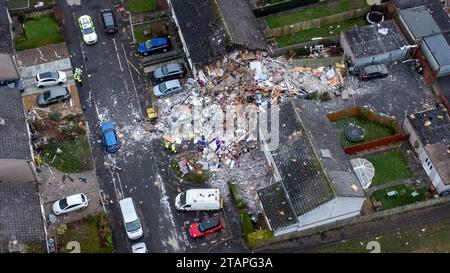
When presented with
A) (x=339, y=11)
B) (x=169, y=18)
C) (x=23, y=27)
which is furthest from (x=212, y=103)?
(x=23, y=27)

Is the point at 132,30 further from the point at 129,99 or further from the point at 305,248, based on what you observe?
the point at 305,248

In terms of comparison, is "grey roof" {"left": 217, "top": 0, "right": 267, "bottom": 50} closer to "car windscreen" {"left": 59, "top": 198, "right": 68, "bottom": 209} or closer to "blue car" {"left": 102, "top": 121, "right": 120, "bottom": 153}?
"blue car" {"left": 102, "top": 121, "right": 120, "bottom": 153}

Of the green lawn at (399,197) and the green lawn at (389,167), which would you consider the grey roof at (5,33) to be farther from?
the green lawn at (399,197)

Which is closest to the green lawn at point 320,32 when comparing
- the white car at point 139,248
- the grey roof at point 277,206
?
the grey roof at point 277,206

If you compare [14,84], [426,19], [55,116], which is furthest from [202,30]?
[426,19]

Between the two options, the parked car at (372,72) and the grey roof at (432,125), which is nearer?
the grey roof at (432,125)

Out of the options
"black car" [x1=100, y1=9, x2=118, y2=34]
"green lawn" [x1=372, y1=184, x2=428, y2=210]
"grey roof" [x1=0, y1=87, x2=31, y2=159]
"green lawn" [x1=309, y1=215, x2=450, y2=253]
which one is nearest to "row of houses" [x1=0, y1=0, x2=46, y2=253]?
"grey roof" [x1=0, y1=87, x2=31, y2=159]

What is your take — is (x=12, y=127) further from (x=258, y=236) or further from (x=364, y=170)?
(x=364, y=170)
